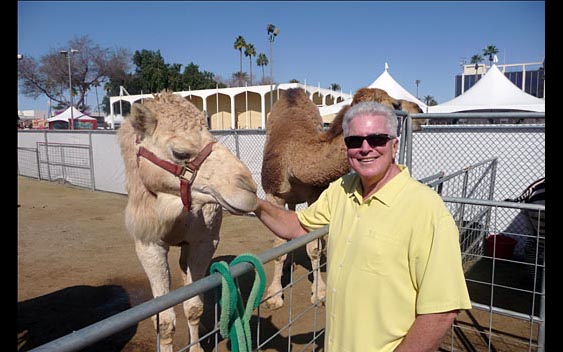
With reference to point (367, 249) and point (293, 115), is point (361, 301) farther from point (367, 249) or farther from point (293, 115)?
point (293, 115)

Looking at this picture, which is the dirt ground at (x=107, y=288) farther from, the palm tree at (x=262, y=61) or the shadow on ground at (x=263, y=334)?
the palm tree at (x=262, y=61)

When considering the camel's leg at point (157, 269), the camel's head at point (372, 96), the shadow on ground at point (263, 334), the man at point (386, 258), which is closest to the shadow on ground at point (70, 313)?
the shadow on ground at point (263, 334)

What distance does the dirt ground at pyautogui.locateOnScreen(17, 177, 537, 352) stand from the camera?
420cm

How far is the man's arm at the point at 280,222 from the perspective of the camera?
2449mm

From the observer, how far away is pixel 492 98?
13.9 metres

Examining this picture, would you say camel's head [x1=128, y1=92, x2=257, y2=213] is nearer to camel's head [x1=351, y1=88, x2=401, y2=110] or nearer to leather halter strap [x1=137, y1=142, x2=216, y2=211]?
leather halter strap [x1=137, y1=142, x2=216, y2=211]

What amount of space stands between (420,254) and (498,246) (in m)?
5.65

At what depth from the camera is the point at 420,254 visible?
167 centimetres

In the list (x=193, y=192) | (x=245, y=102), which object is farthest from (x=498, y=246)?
(x=245, y=102)

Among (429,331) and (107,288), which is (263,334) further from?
(429,331)

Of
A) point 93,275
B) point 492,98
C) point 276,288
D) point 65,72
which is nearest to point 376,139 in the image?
point 276,288

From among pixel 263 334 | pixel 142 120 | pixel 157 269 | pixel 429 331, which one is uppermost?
pixel 142 120

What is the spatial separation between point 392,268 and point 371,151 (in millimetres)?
518

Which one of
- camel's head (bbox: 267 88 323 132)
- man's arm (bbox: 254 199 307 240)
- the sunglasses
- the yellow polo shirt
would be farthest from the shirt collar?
camel's head (bbox: 267 88 323 132)
